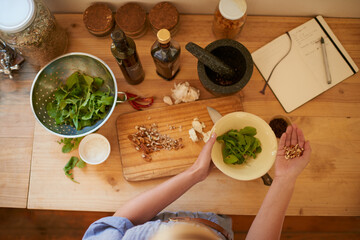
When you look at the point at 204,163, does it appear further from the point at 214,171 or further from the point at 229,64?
the point at 229,64

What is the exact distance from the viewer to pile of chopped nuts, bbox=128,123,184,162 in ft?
2.91

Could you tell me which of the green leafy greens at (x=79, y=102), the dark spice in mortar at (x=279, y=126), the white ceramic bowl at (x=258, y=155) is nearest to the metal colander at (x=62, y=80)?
the green leafy greens at (x=79, y=102)

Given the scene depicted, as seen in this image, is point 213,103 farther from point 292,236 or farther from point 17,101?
point 292,236

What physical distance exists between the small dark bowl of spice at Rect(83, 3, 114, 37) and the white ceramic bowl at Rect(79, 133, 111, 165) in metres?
0.40

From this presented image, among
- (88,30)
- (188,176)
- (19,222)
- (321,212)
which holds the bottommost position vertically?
(19,222)

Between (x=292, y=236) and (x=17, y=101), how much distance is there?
1536mm

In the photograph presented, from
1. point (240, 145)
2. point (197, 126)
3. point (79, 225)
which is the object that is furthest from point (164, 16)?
point (79, 225)

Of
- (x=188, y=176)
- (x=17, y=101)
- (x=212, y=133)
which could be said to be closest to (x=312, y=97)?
(x=212, y=133)

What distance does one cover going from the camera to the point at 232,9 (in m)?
0.81

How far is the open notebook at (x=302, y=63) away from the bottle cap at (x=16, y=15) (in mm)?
782

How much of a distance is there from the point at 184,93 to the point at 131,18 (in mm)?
354

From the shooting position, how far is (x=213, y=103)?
91 cm

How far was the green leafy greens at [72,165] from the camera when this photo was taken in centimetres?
90

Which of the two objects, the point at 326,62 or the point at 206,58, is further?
the point at 326,62
